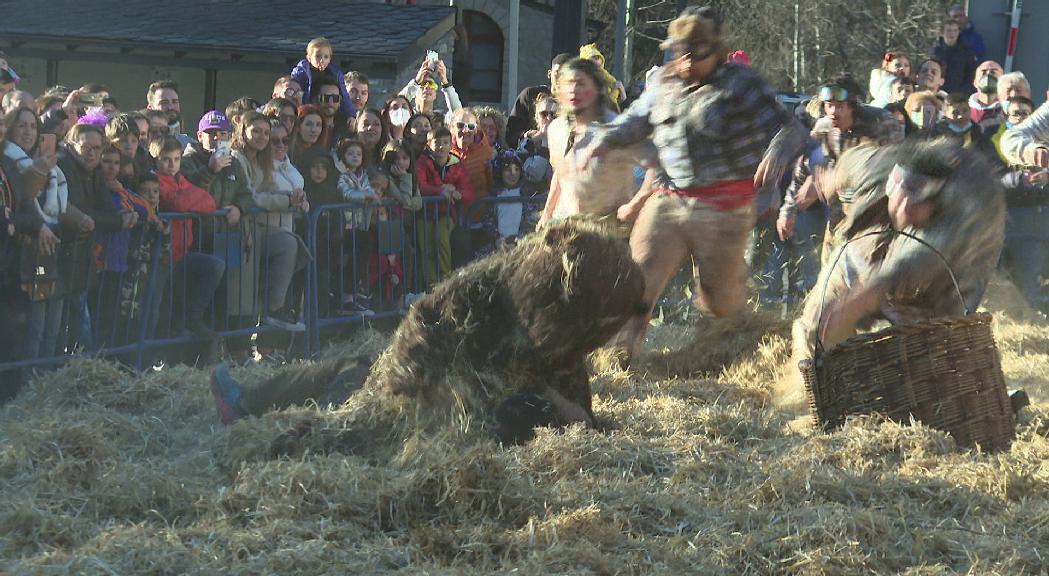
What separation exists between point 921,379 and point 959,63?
33.3 ft

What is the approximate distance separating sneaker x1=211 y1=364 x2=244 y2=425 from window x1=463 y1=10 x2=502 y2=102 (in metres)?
23.5

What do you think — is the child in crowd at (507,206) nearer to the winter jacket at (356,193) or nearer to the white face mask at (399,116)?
the white face mask at (399,116)

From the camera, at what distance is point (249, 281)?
928cm

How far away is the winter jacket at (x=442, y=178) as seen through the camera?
10.7 meters

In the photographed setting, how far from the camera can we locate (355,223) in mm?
9953

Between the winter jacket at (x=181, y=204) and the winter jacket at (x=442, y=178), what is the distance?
80.4 inches

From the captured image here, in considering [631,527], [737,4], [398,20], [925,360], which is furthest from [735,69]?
[737,4]

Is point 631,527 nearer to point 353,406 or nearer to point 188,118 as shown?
point 353,406

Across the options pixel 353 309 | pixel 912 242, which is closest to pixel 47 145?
pixel 353 309

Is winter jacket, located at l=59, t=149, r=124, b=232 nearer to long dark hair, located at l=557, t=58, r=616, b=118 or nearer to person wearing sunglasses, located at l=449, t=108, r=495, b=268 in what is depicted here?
long dark hair, located at l=557, t=58, r=616, b=118

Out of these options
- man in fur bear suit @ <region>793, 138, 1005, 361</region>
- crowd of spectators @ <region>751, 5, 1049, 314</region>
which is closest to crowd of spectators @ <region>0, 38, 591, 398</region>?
crowd of spectators @ <region>751, 5, 1049, 314</region>

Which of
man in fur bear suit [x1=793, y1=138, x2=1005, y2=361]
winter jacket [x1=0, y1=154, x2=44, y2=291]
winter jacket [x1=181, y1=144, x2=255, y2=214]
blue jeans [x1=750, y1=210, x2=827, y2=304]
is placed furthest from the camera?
blue jeans [x1=750, y1=210, x2=827, y2=304]

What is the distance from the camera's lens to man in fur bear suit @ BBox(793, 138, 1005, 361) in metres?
6.98

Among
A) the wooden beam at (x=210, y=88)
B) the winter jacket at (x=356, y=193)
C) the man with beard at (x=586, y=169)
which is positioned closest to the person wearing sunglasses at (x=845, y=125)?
the man with beard at (x=586, y=169)
